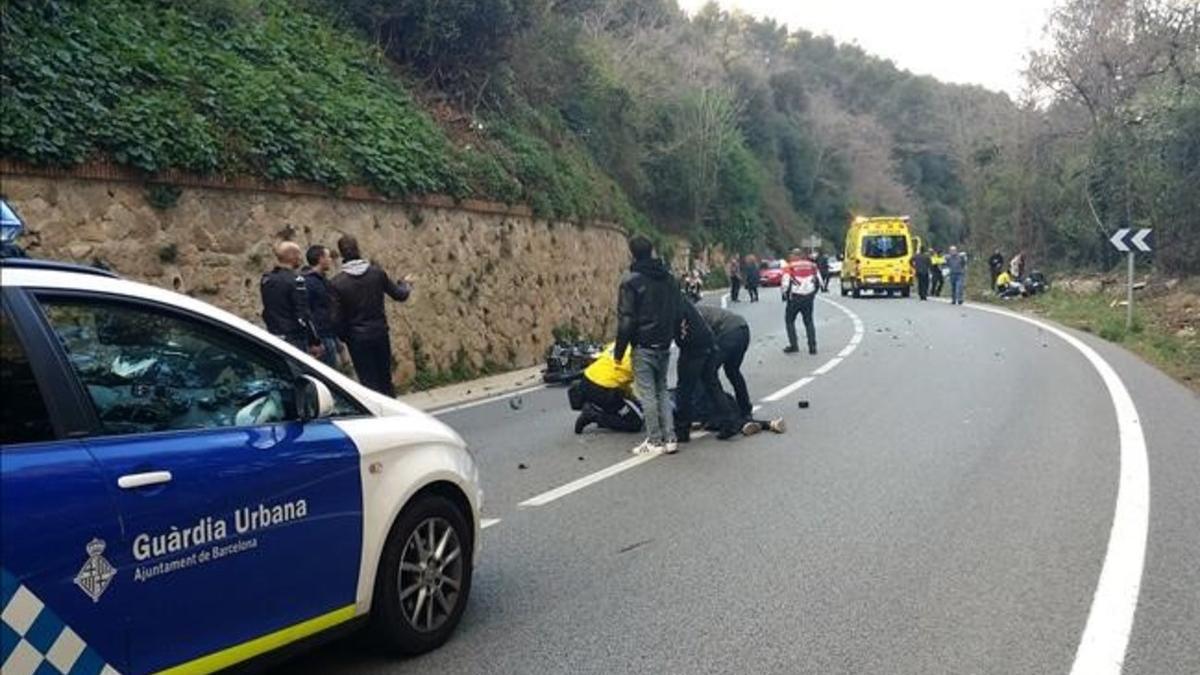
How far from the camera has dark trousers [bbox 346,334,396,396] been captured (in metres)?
9.28

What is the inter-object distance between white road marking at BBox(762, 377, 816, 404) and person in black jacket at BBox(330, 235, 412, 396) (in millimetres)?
4721

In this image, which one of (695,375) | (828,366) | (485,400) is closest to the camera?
(695,375)

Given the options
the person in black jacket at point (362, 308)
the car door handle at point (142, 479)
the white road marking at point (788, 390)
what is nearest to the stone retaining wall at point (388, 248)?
the person in black jacket at point (362, 308)

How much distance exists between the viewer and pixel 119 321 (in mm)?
3502

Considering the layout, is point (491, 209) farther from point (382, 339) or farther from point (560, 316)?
point (382, 339)

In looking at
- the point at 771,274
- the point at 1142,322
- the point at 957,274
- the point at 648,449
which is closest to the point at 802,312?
the point at 648,449

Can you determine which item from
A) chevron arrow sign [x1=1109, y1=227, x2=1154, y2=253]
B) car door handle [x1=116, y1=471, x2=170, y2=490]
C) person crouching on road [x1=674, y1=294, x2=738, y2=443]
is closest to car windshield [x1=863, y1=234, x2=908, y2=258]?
chevron arrow sign [x1=1109, y1=227, x2=1154, y2=253]

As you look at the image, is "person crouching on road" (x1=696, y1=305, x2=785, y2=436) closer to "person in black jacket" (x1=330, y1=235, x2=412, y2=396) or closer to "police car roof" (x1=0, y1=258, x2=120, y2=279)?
"person in black jacket" (x1=330, y1=235, x2=412, y2=396)

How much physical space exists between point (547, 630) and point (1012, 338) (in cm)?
1672

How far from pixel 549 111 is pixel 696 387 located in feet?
55.5

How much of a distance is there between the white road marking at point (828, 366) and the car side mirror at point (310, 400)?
37.3ft

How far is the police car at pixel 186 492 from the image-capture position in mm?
2984

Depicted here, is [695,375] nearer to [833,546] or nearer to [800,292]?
[833,546]

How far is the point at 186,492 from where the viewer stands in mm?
3330
